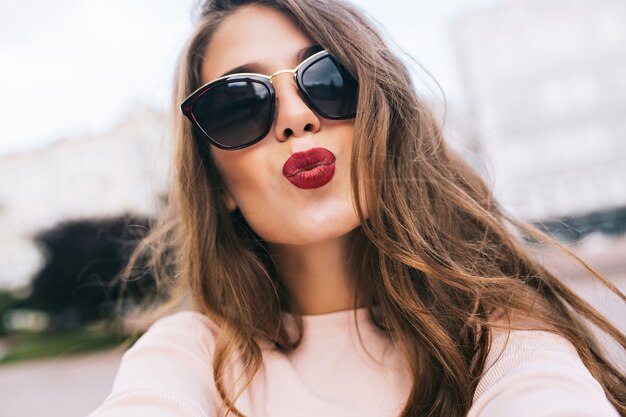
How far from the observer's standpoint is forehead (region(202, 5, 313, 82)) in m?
1.58

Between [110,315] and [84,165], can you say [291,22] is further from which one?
[84,165]

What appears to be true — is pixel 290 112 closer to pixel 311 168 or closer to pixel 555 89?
pixel 311 168

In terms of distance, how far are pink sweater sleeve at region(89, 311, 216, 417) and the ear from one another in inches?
15.7

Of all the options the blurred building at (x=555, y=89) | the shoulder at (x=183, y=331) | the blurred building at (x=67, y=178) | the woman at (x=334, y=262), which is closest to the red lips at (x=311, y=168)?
the woman at (x=334, y=262)

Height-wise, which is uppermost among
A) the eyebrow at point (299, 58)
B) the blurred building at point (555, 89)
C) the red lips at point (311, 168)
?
the eyebrow at point (299, 58)

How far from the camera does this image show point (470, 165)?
1.99m

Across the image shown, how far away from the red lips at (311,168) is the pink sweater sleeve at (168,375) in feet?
1.85

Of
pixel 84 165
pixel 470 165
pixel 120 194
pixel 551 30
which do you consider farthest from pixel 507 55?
pixel 470 165

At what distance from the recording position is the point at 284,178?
1.55 m

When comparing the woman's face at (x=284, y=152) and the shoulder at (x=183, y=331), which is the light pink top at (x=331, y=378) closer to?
the shoulder at (x=183, y=331)

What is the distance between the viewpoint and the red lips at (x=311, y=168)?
1.51 m

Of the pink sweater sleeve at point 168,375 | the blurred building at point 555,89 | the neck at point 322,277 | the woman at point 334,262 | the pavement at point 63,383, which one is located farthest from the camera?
the blurred building at point 555,89

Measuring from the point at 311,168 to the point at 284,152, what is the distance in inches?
4.0

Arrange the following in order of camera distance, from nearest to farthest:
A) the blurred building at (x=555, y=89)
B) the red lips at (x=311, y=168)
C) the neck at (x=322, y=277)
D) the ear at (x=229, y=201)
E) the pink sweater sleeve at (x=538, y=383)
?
the pink sweater sleeve at (x=538, y=383) → the red lips at (x=311, y=168) → the neck at (x=322, y=277) → the ear at (x=229, y=201) → the blurred building at (x=555, y=89)
